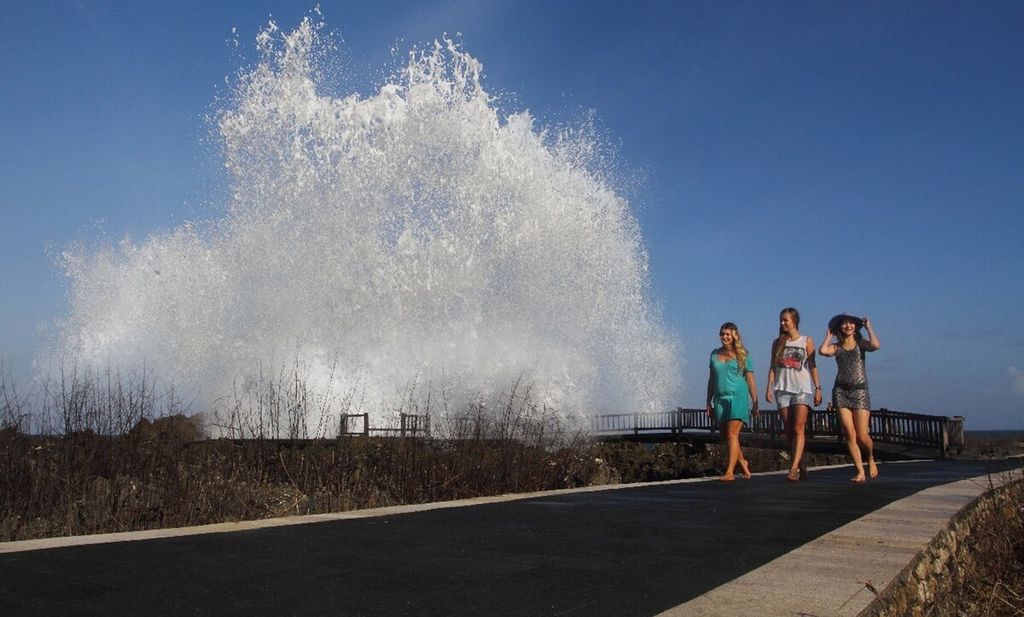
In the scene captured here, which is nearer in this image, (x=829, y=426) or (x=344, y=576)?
(x=344, y=576)

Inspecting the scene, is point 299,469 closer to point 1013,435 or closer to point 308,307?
point 1013,435

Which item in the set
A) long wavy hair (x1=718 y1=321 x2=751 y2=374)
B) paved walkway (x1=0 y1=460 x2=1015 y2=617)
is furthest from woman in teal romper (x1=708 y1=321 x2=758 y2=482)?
paved walkway (x1=0 y1=460 x2=1015 y2=617)

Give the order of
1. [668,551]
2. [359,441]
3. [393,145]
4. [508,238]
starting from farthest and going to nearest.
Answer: [393,145] < [508,238] < [359,441] < [668,551]

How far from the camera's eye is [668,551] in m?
4.66

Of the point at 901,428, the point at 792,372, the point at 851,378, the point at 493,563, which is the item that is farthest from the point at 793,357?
the point at 901,428

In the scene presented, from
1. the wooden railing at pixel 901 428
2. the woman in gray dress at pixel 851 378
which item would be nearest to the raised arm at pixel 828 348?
the woman in gray dress at pixel 851 378

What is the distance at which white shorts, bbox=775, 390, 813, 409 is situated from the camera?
32.7ft

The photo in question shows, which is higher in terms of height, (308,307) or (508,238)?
(508,238)

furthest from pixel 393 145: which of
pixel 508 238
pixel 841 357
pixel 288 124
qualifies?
pixel 841 357

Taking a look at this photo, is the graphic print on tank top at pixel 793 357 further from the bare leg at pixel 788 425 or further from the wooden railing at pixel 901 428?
the wooden railing at pixel 901 428

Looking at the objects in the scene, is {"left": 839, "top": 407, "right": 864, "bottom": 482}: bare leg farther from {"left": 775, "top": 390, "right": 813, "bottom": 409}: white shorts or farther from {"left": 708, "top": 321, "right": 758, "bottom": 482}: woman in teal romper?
{"left": 708, "top": 321, "right": 758, "bottom": 482}: woman in teal romper

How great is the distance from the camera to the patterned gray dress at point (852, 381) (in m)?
10.0

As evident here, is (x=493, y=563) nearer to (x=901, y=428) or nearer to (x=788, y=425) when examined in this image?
(x=788, y=425)

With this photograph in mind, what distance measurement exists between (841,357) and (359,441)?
646 cm
